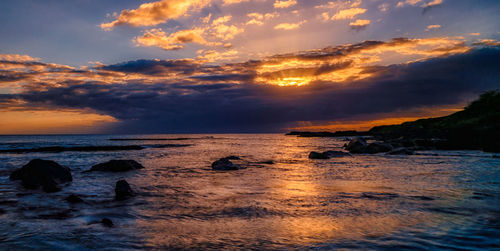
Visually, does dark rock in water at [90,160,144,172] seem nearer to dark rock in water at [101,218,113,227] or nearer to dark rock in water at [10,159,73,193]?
dark rock in water at [10,159,73,193]

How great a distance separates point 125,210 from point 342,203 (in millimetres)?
6710

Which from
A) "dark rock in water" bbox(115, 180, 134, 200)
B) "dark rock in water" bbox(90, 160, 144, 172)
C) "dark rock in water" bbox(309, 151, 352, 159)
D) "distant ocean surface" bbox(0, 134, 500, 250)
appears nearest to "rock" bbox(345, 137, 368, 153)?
"dark rock in water" bbox(309, 151, 352, 159)

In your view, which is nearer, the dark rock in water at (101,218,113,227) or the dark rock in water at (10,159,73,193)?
the dark rock in water at (101,218,113,227)

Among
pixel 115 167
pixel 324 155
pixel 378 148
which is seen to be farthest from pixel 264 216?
pixel 378 148

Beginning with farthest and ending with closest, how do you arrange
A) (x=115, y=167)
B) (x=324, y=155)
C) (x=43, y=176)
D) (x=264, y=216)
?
1. (x=324, y=155)
2. (x=115, y=167)
3. (x=43, y=176)
4. (x=264, y=216)

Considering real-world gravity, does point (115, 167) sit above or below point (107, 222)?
below

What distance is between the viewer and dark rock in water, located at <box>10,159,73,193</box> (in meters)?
12.4

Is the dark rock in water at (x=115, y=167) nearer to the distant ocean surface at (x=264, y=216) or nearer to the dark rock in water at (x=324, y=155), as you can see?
the distant ocean surface at (x=264, y=216)

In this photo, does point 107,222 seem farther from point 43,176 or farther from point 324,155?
point 324,155

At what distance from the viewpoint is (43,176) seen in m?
13.1

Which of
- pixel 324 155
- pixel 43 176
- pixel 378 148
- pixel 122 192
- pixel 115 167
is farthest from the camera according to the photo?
pixel 378 148

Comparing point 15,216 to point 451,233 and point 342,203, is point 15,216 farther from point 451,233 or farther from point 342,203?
point 451,233

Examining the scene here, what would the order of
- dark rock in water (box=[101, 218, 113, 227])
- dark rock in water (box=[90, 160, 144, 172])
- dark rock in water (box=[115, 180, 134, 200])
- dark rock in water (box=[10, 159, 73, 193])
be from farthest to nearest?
dark rock in water (box=[90, 160, 144, 172])
dark rock in water (box=[10, 159, 73, 193])
dark rock in water (box=[115, 180, 134, 200])
dark rock in water (box=[101, 218, 113, 227])

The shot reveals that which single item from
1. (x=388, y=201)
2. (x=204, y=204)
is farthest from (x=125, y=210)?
(x=388, y=201)
